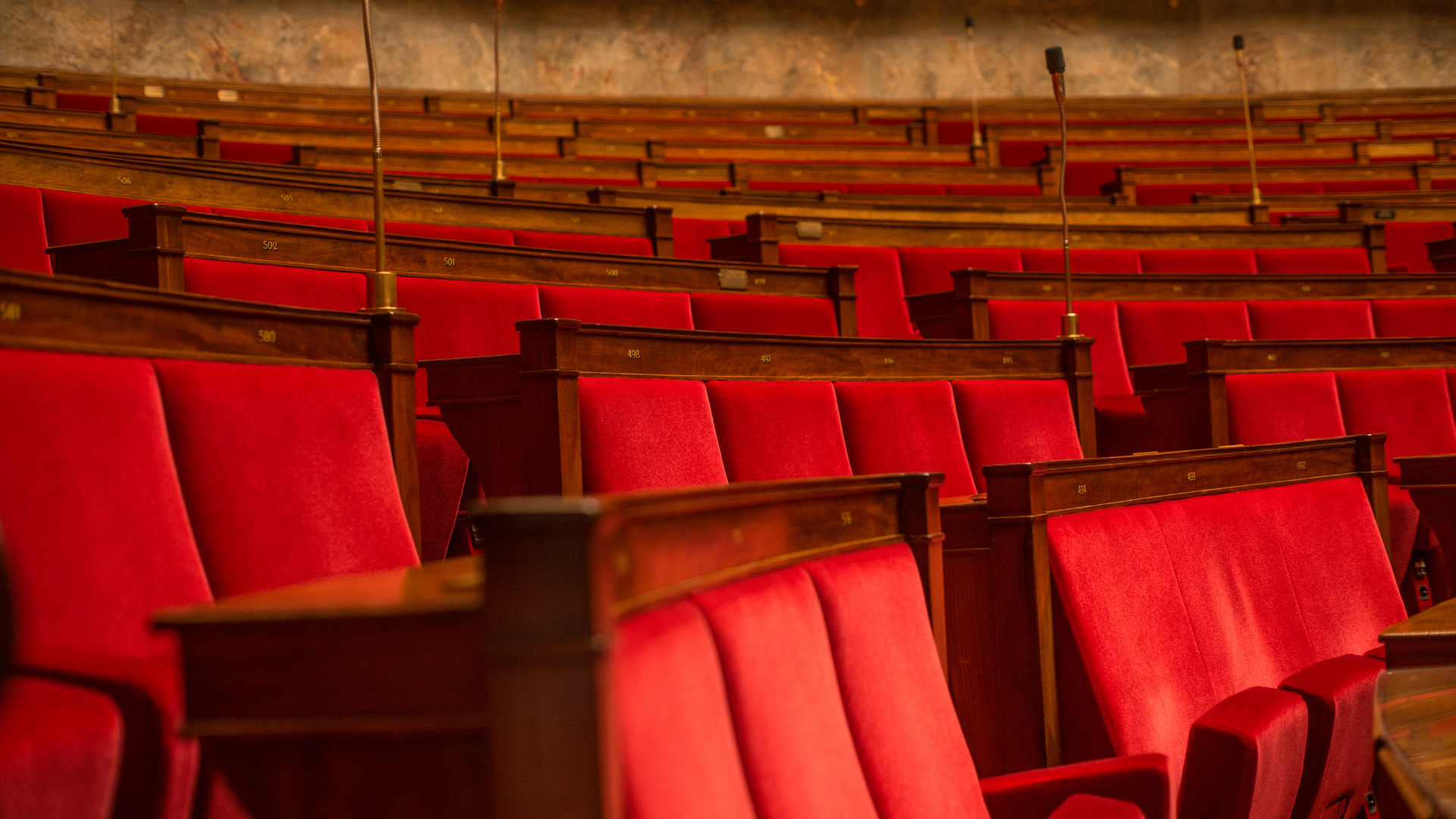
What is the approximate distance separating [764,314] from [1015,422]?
0.65 ft

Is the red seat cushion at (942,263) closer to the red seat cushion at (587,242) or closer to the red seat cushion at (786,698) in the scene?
the red seat cushion at (587,242)

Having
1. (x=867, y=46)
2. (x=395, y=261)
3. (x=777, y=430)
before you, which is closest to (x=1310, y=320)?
(x=777, y=430)

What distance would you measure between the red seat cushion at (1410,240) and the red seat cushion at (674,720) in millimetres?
1377

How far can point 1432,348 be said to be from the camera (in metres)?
0.92

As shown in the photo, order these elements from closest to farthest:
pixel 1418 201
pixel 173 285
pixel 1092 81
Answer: pixel 173 285, pixel 1418 201, pixel 1092 81

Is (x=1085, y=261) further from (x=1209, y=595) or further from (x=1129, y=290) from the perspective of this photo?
(x=1209, y=595)

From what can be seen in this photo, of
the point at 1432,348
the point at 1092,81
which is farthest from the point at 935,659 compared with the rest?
the point at 1092,81

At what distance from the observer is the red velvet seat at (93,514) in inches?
10.5

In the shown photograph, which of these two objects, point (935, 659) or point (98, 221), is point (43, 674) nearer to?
point (935, 659)

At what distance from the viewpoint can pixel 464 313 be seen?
73cm

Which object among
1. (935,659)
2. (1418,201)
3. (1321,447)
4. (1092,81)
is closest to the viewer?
(935,659)

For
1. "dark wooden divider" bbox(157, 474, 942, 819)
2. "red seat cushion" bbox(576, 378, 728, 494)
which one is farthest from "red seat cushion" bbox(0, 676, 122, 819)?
"red seat cushion" bbox(576, 378, 728, 494)

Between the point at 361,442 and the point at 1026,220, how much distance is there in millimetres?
972

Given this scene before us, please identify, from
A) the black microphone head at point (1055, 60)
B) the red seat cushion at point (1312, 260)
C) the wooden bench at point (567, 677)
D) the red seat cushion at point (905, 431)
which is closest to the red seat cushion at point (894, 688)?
the wooden bench at point (567, 677)
